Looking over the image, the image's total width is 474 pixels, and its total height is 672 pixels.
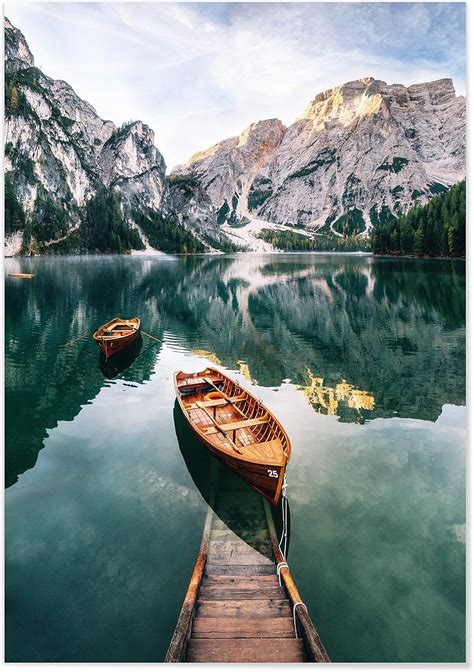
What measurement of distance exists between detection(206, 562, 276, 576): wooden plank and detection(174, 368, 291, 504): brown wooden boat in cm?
256

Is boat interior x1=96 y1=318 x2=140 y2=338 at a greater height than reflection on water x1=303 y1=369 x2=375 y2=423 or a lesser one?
greater

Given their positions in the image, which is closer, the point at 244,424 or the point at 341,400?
the point at 244,424

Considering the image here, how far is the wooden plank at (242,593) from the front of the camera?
346 inches

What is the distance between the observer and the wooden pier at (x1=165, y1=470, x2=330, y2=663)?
24.2 ft

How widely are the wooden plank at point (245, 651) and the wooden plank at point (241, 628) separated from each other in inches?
4.9

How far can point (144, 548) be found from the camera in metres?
11.5

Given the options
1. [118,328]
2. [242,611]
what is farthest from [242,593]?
[118,328]

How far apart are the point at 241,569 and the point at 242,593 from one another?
117cm

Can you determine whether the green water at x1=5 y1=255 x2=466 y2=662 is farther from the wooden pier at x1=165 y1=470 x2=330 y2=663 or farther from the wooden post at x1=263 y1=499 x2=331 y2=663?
the wooden post at x1=263 y1=499 x2=331 y2=663

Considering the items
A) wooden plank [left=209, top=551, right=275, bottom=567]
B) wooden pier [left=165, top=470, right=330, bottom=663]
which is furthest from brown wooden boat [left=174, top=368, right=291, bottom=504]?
wooden plank [left=209, top=551, right=275, bottom=567]

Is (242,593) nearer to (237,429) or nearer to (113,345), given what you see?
(237,429)

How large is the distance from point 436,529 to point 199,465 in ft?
→ 30.0

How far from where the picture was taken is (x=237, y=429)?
16.1m

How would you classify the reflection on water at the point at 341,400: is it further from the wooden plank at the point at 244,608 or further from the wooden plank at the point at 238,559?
the wooden plank at the point at 244,608
